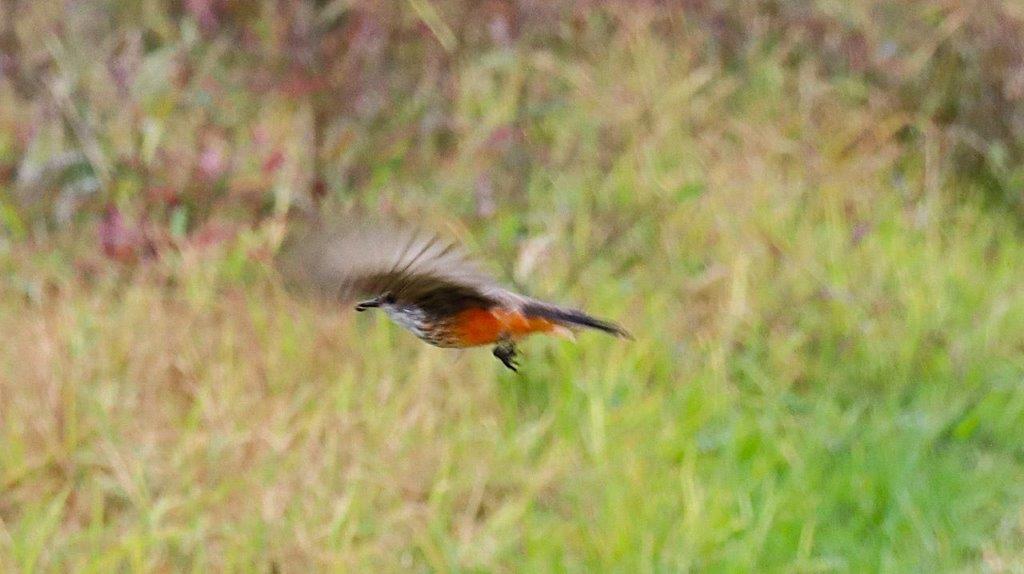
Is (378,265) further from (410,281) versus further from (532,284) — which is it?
(532,284)

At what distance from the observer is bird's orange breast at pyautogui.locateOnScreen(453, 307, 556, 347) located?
1.97m

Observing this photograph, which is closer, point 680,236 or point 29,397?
point 29,397

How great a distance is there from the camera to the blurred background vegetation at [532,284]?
9.66ft

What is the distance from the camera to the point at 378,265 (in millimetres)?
1756

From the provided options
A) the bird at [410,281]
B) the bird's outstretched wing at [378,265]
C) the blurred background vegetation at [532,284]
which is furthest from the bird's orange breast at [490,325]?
the blurred background vegetation at [532,284]

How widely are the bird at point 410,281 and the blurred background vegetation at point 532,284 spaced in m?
0.66

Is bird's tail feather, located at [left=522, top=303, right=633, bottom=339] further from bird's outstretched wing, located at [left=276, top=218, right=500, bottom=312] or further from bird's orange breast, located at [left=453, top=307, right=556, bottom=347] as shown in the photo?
bird's outstretched wing, located at [left=276, top=218, right=500, bottom=312]

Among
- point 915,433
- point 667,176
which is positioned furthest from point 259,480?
point 667,176

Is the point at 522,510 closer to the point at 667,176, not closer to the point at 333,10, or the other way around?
the point at 667,176

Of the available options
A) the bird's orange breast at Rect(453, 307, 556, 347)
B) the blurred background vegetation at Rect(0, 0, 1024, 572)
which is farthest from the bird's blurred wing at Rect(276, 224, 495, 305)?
the blurred background vegetation at Rect(0, 0, 1024, 572)

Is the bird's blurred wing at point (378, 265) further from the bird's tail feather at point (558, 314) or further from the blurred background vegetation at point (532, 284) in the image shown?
the blurred background vegetation at point (532, 284)

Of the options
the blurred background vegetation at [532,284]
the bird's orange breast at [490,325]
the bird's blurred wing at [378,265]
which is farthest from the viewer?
the blurred background vegetation at [532,284]

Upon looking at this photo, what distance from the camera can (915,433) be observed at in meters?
3.35

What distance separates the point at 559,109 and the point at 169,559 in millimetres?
2323
